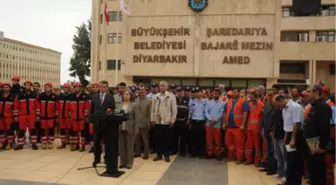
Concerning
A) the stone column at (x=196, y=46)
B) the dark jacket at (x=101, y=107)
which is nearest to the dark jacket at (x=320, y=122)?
the dark jacket at (x=101, y=107)

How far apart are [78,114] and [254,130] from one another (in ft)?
15.7

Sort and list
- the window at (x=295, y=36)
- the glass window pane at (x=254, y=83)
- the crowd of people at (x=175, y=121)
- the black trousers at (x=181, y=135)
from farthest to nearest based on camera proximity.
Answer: the window at (x=295, y=36) < the glass window pane at (x=254, y=83) < the black trousers at (x=181, y=135) < the crowd of people at (x=175, y=121)

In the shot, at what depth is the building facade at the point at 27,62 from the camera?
6431 centimetres

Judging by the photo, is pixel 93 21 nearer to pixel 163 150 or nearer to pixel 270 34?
pixel 270 34

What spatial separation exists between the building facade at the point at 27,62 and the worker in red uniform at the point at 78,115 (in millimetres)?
51001

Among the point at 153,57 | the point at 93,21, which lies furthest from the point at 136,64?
the point at 93,21

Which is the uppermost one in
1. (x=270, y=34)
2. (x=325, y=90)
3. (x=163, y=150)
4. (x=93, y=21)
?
(x=93, y=21)

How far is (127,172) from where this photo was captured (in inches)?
255

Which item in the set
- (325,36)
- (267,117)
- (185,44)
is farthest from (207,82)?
(267,117)

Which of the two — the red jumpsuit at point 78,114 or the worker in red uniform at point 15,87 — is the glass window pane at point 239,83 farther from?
the worker in red uniform at point 15,87

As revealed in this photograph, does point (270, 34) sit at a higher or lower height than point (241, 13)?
lower

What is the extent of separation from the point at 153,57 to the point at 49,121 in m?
16.0

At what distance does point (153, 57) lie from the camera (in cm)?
2409

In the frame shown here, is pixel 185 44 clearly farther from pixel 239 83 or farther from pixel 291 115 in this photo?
pixel 291 115
